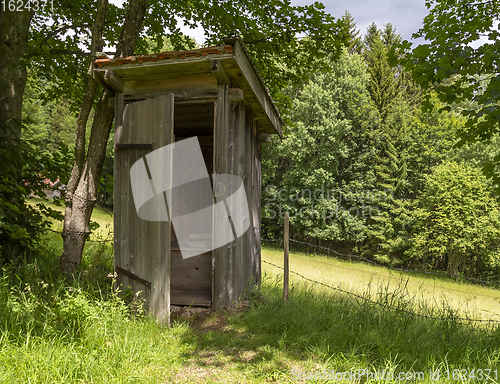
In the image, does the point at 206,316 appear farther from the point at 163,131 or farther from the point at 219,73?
the point at 219,73

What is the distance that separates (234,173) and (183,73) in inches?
61.6

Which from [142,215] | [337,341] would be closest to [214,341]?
[337,341]

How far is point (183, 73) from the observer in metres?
4.71

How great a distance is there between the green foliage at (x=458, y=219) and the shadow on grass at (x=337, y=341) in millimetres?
15240

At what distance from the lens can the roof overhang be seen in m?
4.20

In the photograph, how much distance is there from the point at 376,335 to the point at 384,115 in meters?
21.5

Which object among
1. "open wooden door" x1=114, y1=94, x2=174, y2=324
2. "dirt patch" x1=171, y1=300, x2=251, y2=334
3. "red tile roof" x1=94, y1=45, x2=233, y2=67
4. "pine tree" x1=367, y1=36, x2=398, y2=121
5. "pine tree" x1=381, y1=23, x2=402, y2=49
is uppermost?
"pine tree" x1=381, y1=23, x2=402, y2=49

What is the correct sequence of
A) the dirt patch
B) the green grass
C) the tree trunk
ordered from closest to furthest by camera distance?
the green grass < the dirt patch < the tree trunk

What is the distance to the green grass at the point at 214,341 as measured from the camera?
3.16 m

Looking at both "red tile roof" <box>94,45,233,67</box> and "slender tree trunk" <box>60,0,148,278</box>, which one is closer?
"red tile roof" <box>94,45,233,67</box>

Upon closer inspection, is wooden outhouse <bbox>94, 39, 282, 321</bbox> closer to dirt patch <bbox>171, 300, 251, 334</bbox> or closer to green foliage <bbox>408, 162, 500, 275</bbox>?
dirt patch <bbox>171, 300, 251, 334</bbox>

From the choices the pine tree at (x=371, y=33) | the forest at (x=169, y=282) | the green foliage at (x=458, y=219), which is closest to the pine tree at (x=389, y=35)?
the pine tree at (x=371, y=33)

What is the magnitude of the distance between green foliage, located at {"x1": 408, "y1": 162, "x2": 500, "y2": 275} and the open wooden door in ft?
57.2

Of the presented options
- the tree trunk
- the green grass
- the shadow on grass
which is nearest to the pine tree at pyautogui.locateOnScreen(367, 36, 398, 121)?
the shadow on grass
